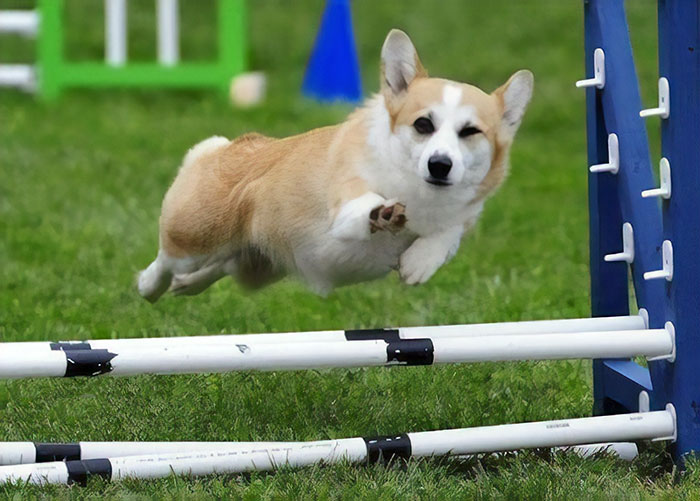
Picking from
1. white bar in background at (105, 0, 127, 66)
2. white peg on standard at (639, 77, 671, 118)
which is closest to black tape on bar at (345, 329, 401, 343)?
white peg on standard at (639, 77, 671, 118)

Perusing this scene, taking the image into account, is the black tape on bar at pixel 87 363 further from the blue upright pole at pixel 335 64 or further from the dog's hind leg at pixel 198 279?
the blue upright pole at pixel 335 64

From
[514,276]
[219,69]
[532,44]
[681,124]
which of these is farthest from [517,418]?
Answer: [532,44]

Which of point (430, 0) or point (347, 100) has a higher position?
point (430, 0)

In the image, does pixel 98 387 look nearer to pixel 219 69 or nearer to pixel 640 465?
pixel 640 465

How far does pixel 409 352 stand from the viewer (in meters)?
3.21

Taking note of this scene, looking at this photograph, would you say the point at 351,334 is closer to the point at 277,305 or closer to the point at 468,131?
the point at 468,131

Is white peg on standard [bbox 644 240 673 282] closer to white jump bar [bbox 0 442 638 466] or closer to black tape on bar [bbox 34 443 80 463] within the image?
white jump bar [bbox 0 442 638 466]

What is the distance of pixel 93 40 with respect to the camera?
11977mm

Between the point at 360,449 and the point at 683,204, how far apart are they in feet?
3.26

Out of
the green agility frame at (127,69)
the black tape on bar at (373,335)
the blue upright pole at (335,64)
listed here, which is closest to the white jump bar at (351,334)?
the black tape on bar at (373,335)

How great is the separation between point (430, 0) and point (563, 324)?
9781 millimetres

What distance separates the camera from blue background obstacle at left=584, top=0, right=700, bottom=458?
130 inches

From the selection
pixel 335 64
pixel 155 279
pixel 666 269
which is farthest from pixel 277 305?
pixel 335 64

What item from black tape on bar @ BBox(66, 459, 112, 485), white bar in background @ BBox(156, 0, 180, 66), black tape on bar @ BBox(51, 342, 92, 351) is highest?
white bar in background @ BBox(156, 0, 180, 66)
